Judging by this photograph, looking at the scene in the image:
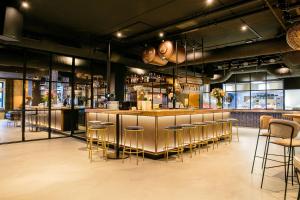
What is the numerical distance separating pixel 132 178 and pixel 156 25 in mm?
4420

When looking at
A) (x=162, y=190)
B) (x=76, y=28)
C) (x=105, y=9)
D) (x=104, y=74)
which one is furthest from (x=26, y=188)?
(x=104, y=74)

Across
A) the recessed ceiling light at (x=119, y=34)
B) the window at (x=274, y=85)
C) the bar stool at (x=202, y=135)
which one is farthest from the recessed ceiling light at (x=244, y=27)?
the window at (x=274, y=85)

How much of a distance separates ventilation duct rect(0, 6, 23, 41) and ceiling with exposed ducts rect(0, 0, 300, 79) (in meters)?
0.49

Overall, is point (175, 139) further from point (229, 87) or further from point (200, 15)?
point (229, 87)

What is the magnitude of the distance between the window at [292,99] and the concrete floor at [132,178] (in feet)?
32.6

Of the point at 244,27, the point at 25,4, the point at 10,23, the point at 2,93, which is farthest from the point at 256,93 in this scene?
the point at 2,93

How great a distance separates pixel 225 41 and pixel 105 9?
4854mm

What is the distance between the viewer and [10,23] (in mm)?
4594

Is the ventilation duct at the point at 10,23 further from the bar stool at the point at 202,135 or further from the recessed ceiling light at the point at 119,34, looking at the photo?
the bar stool at the point at 202,135

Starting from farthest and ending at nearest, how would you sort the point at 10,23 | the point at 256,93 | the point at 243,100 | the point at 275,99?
the point at 243,100, the point at 256,93, the point at 275,99, the point at 10,23

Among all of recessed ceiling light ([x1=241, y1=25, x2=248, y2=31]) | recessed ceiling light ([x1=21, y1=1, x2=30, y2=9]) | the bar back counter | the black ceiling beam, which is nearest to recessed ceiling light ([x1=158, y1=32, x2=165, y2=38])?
the black ceiling beam

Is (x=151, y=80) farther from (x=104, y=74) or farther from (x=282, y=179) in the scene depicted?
(x=282, y=179)

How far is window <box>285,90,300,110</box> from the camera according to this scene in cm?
1303

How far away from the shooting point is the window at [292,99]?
1303 centimetres
